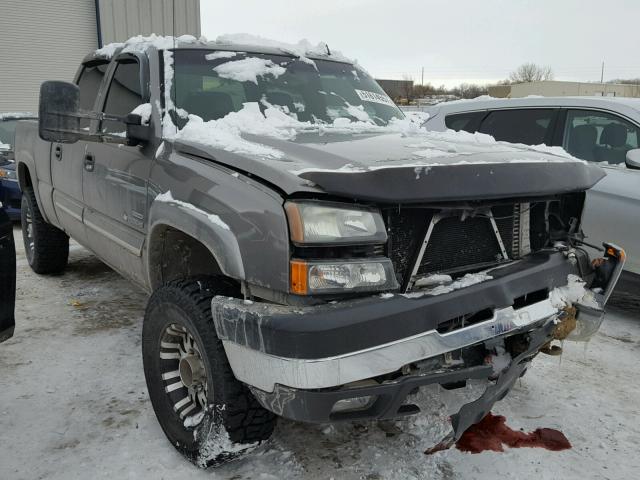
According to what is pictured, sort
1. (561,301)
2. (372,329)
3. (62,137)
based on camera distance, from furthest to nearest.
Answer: (62,137) → (561,301) → (372,329)

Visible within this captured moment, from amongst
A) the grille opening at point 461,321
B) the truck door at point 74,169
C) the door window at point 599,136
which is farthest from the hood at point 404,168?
the door window at point 599,136

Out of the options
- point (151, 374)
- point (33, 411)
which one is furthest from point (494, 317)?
point (33, 411)

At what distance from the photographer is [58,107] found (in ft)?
9.81

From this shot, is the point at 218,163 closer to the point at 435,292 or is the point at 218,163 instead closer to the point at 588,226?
the point at 435,292

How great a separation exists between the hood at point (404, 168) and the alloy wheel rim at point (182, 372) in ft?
2.68

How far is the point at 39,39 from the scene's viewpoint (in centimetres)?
1717

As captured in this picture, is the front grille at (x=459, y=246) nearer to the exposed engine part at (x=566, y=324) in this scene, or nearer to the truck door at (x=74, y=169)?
the exposed engine part at (x=566, y=324)

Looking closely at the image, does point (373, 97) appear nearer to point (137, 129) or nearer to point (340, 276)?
point (137, 129)

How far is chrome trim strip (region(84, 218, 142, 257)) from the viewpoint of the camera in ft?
10.3

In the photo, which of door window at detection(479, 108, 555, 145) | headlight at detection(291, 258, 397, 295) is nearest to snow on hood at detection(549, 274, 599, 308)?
headlight at detection(291, 258, 397, 295)

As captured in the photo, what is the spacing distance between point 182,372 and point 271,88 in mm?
1710

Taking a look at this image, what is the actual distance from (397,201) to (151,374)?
1472 mm

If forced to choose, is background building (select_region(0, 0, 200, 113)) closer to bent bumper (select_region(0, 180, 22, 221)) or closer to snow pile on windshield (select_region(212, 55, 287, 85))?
bent bumper (select_region(0, 180, 22, 221))

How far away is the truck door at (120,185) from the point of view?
306 cm
